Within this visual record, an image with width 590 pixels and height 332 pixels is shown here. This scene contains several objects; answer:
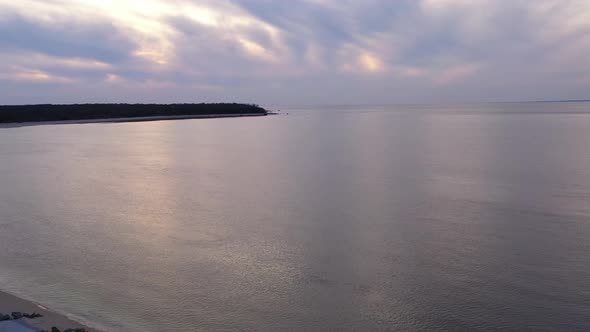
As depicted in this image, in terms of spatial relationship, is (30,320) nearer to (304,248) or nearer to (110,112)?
(304,248)

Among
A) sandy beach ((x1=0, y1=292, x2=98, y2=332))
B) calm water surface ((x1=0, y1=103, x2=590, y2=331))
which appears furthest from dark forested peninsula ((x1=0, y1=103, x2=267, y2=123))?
sandy beach ((x1=0, y1=292, x2=98, y2=332))

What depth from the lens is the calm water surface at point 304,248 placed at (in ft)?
17.5

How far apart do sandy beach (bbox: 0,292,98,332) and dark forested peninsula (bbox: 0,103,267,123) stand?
5716 cm

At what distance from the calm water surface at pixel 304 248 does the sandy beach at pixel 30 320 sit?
0.26m

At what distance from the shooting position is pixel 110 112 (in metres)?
73.1

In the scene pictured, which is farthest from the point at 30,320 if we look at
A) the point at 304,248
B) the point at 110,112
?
the point at 110,112

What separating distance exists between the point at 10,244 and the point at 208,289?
12.5 ft

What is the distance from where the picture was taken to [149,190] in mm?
12688

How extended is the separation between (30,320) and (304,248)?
3.80m

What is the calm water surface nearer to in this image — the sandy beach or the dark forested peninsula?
the sandy beach

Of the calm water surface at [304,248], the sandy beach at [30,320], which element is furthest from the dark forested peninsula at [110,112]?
the sandy beach at [30,320]

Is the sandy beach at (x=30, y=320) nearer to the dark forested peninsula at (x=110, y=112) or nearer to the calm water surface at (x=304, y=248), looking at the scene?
the calm water surface at (x=304, y=248)

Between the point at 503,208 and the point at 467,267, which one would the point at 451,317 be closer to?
the point at 467,267

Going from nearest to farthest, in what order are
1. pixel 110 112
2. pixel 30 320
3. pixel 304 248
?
pixel 30 320 < pixel 304 248 < pixel 110 112
